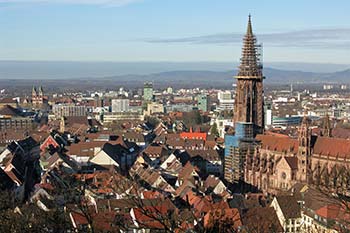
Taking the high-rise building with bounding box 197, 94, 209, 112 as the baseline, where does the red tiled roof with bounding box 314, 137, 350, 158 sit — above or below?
above

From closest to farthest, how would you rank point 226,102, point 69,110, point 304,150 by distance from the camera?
point 304,150 → point 69,110 → point 226,102

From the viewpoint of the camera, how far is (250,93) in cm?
6556

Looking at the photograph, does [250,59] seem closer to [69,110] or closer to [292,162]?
[292,162]

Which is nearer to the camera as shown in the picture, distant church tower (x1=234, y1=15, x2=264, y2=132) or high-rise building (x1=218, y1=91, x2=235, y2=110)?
distant church tower (x1=234, y1=15, x2=264, y2=132)

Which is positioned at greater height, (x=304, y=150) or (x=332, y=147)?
(x=332, y=147)

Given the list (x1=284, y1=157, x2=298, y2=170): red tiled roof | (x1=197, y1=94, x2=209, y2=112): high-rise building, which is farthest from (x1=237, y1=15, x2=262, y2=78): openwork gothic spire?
(x1=197, y1=94, x2=209, y2=112): high-rise building

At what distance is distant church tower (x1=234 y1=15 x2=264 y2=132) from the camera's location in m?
64.9

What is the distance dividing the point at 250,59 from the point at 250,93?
13.0ft

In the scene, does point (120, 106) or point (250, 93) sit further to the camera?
point (120, 106)

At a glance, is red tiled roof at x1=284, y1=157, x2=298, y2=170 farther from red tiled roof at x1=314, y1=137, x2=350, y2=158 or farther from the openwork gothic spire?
the openwork gothic spire

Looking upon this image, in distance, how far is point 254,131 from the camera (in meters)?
62.8

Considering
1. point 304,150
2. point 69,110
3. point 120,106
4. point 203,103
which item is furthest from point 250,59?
point 203,103

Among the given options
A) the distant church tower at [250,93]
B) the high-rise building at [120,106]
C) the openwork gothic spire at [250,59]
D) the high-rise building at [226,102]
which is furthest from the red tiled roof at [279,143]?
the high-rise building at [226,102]

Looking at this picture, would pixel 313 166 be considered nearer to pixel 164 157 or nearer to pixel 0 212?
pixel 164 157
